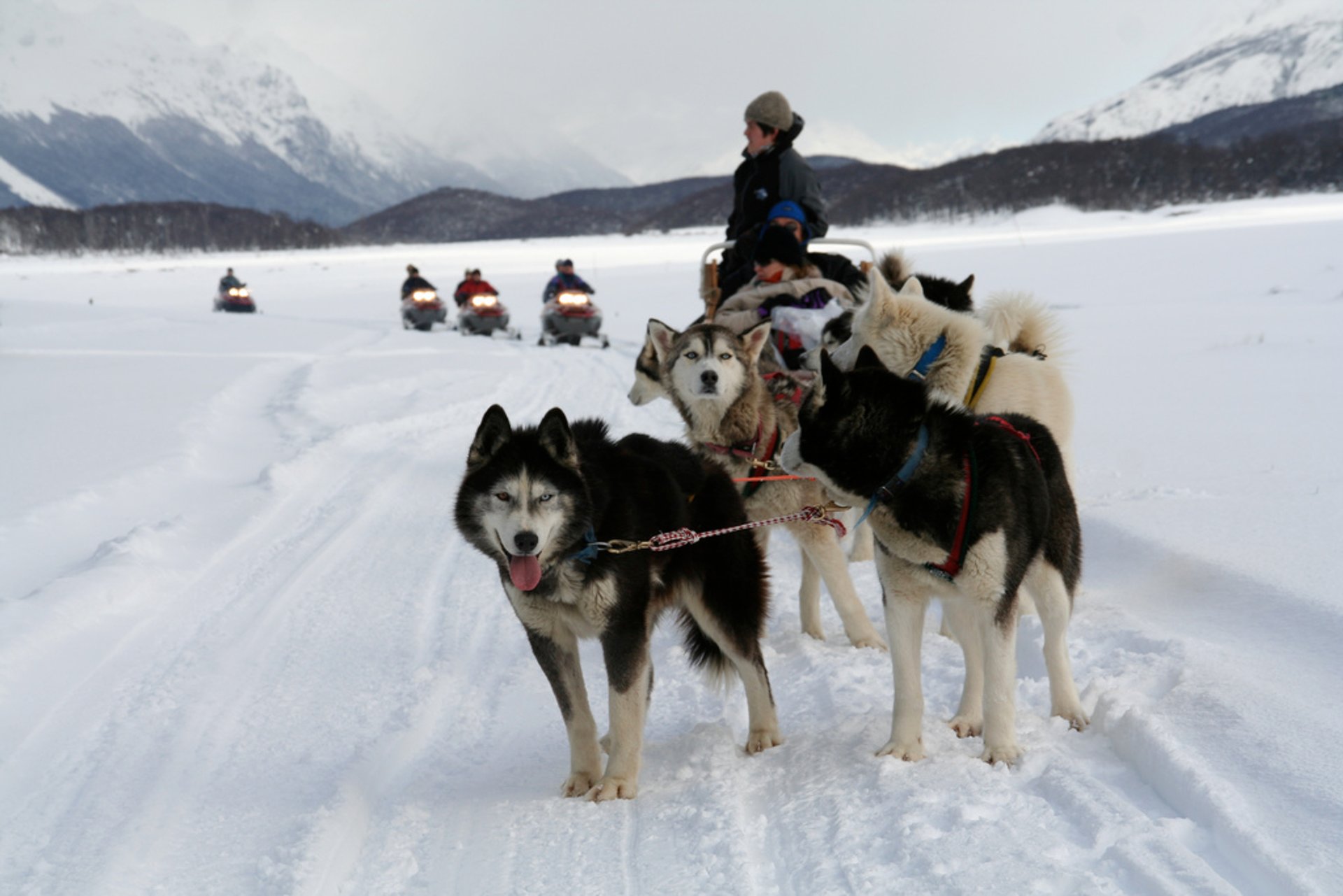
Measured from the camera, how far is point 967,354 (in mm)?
4355

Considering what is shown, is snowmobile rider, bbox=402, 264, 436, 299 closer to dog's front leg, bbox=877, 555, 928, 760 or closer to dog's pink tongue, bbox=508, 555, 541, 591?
dog's pink tongue, bbox=508, 555, 541, 591

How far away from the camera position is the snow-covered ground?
2.65 m

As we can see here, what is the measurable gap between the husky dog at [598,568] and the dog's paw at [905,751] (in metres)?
0.42

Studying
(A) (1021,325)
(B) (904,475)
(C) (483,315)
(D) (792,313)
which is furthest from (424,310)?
(B) (904,475)

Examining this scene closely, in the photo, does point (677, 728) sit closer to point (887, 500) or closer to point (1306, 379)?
point (887, 500)

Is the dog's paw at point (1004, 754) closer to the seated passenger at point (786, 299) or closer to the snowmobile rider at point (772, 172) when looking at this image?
the seated passenger at point (786, 299)

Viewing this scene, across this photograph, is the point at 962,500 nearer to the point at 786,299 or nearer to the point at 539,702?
the point at 539,702

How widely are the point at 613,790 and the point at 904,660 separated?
101 cm

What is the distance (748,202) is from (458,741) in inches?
153

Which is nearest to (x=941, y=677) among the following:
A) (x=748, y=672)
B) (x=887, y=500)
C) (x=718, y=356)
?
(x=748, y=672)

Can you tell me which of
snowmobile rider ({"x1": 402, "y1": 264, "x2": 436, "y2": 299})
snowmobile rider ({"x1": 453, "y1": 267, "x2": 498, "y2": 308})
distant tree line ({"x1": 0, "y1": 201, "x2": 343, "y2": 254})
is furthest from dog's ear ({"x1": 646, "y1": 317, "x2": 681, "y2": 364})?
distant tree line ({"x1": 0, "y1": 201, "x2": 343, "y2": 254})

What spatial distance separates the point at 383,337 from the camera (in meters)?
20.6

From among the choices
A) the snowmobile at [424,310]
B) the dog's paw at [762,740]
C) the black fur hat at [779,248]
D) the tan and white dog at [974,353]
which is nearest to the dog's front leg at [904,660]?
the dog's paw at [762,740]

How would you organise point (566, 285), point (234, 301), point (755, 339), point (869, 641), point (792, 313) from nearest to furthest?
point (869, 641) < point (755, 339) < point (792, 313) < point (566, 285) < point (234, 301)
